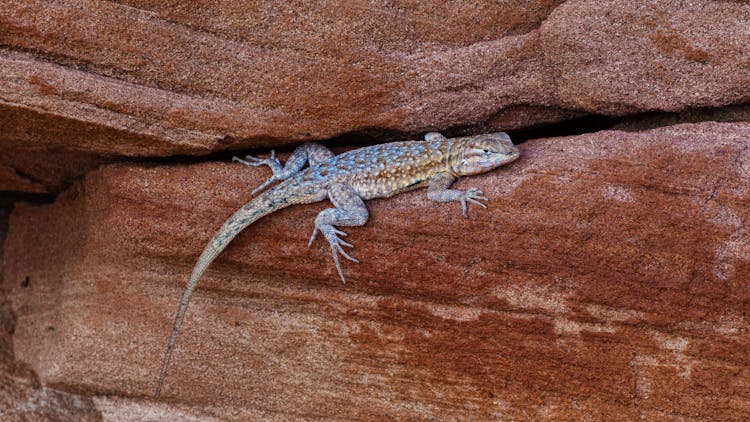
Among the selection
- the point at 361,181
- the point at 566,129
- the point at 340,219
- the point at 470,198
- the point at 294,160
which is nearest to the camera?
the point at 470,198

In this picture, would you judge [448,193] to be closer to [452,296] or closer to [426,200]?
[426,200]

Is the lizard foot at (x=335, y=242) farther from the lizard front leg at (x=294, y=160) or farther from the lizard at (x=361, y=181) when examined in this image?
the lizard front leg at (x=294, y=160)

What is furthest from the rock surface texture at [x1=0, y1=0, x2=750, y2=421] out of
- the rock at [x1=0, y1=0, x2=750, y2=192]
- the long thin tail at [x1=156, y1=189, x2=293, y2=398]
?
the long thin tail at [x1=156, y1=189, x2=293, y2=398]

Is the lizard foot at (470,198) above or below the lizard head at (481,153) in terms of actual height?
below

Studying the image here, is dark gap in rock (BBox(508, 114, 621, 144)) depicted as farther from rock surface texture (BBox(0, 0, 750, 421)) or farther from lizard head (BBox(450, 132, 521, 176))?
lizard head (BBox(450, 132, 521, 176))

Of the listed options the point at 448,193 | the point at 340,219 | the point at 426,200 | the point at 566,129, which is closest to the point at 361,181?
the point at 340,219

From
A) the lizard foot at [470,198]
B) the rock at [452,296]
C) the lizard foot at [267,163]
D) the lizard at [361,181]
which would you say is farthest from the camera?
the lizard foot at [267,163]

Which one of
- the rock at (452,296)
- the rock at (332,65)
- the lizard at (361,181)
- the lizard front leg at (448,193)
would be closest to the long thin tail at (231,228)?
the lizard at (361,181)

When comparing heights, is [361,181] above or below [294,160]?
below
